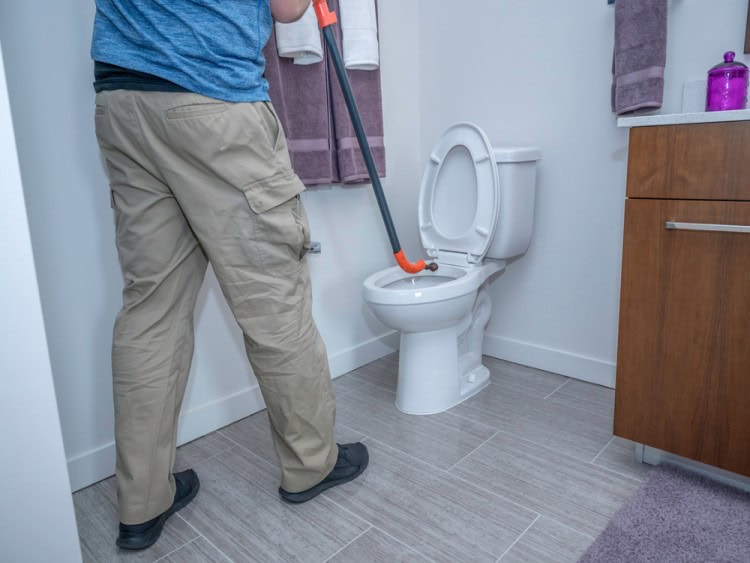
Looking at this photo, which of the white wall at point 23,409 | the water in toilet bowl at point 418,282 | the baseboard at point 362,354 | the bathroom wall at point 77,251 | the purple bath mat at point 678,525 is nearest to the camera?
the white wall at point 23,409

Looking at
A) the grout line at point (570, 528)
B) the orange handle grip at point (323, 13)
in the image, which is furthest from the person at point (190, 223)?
the grout line at point (570, 528)

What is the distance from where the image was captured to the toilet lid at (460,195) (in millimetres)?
1653

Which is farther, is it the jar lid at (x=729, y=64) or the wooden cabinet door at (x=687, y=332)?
the jar lid at (x=729, y=64)

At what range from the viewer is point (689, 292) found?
1118 millimetres

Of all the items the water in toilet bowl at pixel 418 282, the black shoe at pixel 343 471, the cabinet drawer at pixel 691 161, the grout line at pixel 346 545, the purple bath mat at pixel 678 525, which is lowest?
the grout line at pixel 346 545

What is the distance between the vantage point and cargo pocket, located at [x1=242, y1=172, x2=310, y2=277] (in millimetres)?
1030

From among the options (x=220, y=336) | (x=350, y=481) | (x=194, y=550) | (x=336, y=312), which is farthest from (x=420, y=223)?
(x=194, y=550)

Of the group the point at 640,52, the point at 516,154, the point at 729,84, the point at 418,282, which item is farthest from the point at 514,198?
the point at 729,84

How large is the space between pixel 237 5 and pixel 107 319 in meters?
0.82

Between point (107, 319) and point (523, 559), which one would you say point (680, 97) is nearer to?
point (523, 559)

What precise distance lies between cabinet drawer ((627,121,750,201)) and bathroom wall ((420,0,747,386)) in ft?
1.57

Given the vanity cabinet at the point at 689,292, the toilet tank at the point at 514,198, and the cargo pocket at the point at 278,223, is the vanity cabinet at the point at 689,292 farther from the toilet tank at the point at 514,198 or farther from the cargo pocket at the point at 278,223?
the cargo pocket at the point at 278,223

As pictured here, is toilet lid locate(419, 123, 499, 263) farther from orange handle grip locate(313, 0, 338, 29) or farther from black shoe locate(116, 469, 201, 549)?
black shoe locate(116, 469, 201, 549)

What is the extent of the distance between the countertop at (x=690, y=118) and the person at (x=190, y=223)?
28.7 inches
